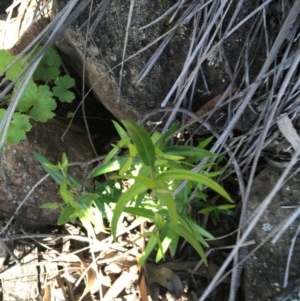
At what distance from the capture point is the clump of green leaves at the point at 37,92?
150cm

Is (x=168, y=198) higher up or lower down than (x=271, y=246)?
higher up

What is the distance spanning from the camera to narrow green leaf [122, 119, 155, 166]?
1008 mm

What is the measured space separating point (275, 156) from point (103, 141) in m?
0.66

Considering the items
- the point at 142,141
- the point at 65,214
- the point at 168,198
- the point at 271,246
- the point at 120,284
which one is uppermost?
the point at 142,141

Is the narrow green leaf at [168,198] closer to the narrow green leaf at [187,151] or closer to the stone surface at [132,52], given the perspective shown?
the narrow green leaf at [187,151]

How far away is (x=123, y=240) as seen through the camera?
173 cm

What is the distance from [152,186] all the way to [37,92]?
719 millimetres

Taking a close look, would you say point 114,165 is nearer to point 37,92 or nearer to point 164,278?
point 37,92

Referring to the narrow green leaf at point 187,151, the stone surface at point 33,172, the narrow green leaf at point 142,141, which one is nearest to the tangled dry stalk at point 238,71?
the narrow green leaf at point 187,151

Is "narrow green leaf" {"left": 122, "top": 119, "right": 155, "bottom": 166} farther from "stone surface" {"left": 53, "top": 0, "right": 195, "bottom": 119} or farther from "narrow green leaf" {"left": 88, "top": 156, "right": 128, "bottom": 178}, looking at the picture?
"stone surface" {"left": 53, "top": 0, "right": 195, "bottom": 119}

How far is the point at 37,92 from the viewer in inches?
62.2

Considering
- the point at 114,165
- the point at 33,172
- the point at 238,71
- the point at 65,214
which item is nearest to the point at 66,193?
the point at 65,214

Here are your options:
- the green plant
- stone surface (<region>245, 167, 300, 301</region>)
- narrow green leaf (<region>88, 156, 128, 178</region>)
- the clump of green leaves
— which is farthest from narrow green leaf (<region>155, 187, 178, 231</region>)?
the clump of green leaves

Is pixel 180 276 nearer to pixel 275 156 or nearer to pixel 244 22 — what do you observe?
pixel 275 156
